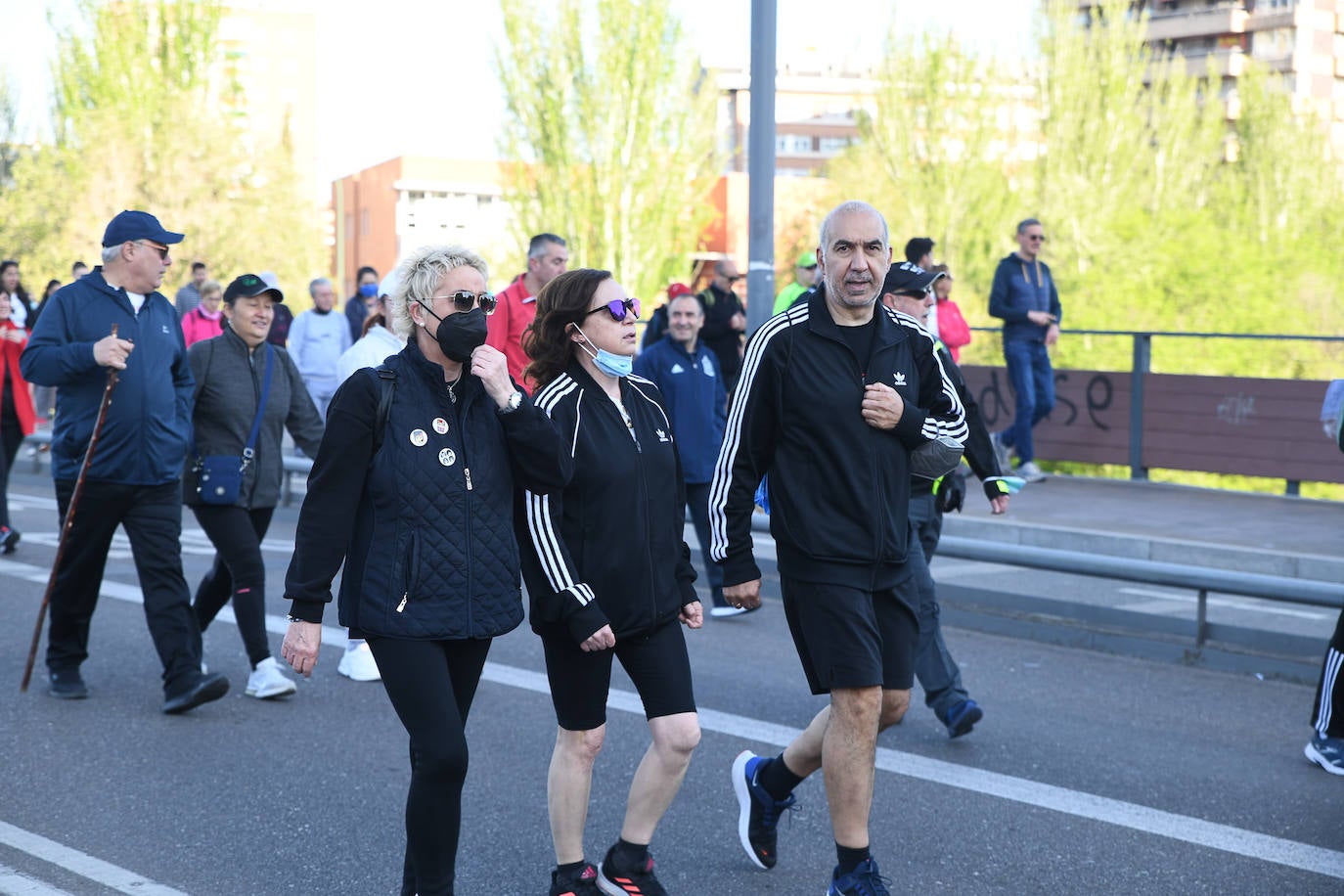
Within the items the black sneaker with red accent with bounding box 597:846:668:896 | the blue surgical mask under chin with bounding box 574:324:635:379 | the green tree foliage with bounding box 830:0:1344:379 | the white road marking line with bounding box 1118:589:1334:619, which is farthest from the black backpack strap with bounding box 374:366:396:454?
Answer: the green tree foliage with bounding box 830:0:1344:379

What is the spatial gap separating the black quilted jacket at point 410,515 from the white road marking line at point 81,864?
4.13ft

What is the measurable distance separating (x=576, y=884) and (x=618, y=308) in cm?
154

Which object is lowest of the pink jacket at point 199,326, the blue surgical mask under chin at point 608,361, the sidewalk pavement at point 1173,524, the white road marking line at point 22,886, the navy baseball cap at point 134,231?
the white road marking line at point 22,886

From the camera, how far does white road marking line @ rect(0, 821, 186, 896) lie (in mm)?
4559

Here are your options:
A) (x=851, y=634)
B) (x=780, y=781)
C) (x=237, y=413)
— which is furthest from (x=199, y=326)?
(x=851, y=634)

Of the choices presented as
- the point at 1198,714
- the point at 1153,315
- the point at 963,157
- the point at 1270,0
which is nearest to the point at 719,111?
the point at 963,157

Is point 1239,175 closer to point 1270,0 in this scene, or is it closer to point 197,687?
point 1270,0

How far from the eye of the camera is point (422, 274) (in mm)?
3951

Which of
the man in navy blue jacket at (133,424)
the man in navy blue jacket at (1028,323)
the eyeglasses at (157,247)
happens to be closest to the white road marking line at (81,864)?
the man in navy blue jacket at (133,424)

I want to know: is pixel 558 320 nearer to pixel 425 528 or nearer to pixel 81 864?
pixel 425 528

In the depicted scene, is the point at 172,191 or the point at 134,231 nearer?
the point at 134,231

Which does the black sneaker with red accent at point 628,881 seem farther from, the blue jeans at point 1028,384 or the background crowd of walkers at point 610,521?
the blue jeans at point 1028,384

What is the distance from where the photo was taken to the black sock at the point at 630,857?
428 centimetres

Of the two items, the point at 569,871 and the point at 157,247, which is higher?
the point at 157,247
